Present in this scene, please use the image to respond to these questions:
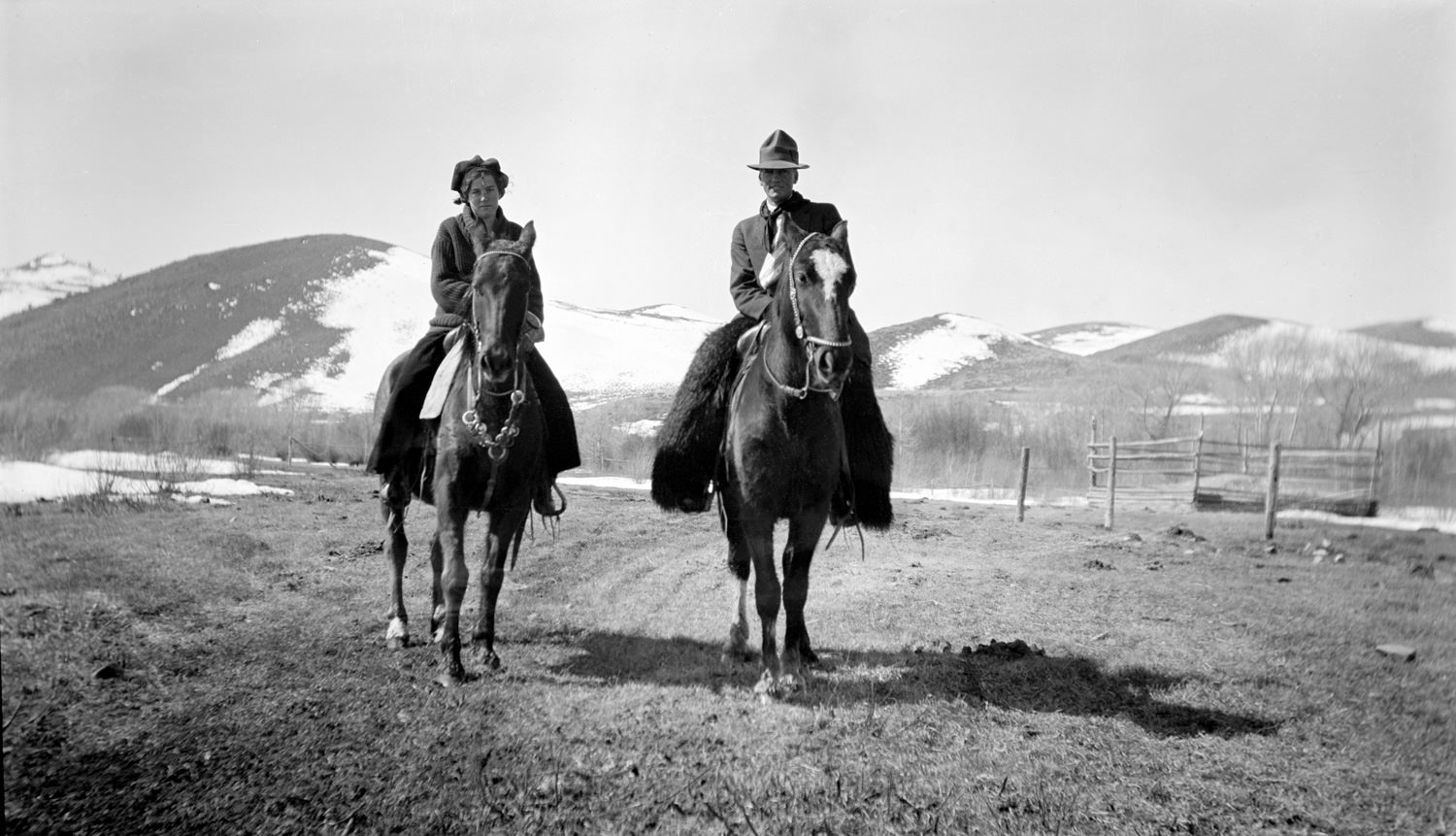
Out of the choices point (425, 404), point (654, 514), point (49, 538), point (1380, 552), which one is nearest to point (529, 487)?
point (425, 404)

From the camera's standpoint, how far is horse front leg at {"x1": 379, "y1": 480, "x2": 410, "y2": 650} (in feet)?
17.1

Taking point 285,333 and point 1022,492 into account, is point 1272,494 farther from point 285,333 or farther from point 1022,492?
point 285,333

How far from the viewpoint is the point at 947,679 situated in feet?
16.4

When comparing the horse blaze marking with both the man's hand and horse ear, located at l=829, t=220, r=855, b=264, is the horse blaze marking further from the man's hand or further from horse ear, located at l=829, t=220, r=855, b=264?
the man's hand

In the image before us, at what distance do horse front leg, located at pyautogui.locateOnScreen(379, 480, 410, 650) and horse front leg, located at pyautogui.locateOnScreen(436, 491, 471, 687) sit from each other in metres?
0.41

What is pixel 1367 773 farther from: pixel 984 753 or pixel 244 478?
pixel 244 478

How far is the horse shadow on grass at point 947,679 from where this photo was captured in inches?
175

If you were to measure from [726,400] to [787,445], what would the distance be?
0.98 metres

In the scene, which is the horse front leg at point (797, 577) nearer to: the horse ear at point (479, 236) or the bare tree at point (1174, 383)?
the horse ear at point (479, 236)

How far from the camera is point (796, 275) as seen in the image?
14.2ft

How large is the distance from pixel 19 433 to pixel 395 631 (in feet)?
8.24

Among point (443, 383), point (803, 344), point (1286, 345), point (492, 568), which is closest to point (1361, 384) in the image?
point (1286, 345)

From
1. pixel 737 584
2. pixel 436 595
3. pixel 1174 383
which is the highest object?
pixel 1174 383

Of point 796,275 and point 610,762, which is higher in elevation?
point 796,275
